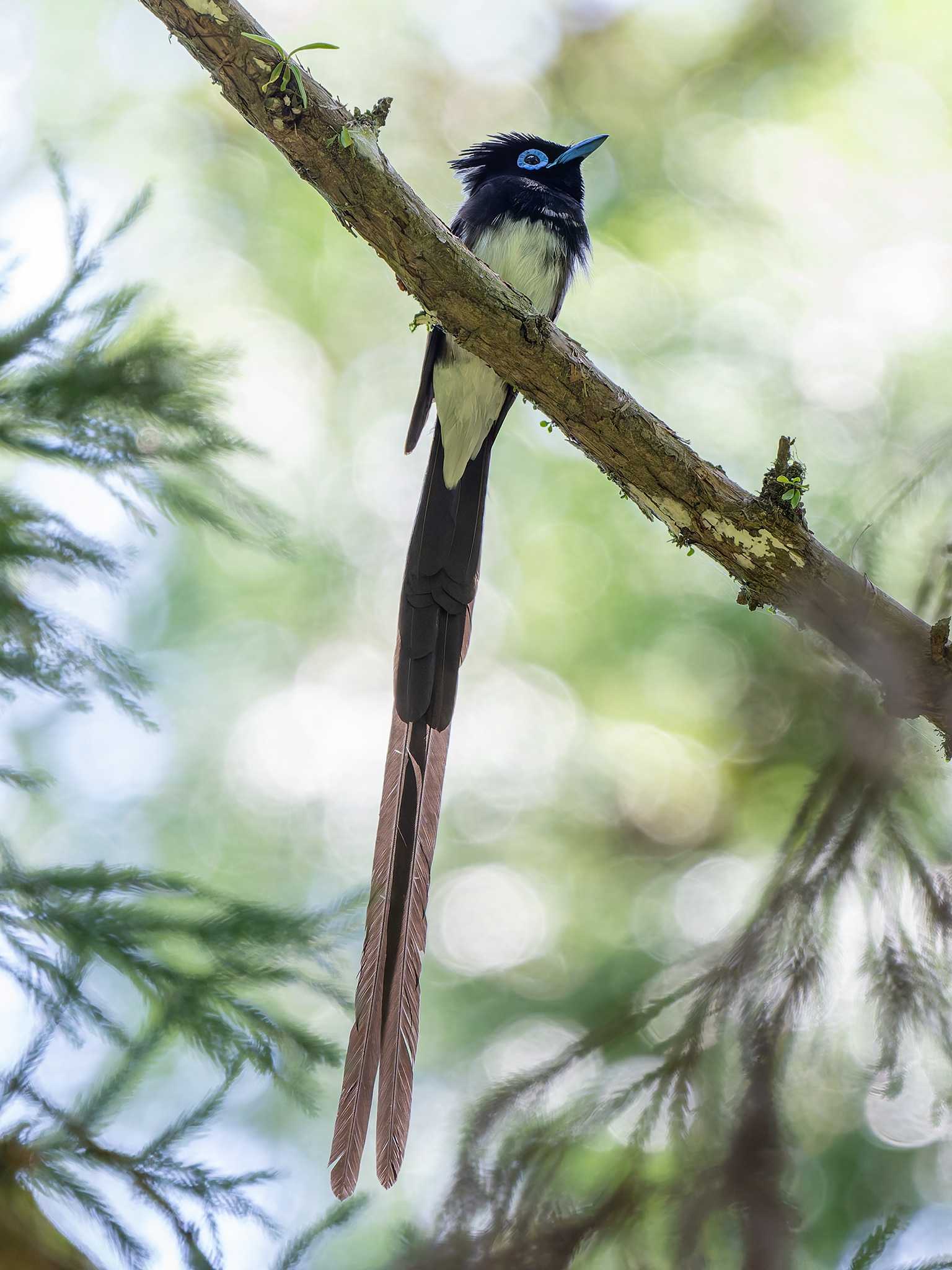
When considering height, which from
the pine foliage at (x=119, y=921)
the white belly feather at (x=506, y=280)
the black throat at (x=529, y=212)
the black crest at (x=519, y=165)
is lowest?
the pine foliage at (x=119, y=921)

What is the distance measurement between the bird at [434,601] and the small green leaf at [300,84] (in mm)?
691

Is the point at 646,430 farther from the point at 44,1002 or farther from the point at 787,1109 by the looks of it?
the point at 44,1002

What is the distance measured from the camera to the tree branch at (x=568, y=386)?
159cm

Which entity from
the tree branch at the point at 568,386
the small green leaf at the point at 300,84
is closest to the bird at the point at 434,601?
the tree branch at the point at 568,386

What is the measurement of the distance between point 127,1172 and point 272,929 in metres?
0.47

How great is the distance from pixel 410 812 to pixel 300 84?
1.27 m

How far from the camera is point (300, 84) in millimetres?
1570

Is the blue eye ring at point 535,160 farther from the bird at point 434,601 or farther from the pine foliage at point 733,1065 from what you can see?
the pine foliage at point 733,1065

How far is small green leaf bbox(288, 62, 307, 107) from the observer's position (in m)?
1.56

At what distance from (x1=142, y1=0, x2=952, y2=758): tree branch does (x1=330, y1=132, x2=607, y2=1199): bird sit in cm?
55

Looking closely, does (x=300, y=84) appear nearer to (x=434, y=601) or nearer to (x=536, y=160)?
(x=434, y=601)

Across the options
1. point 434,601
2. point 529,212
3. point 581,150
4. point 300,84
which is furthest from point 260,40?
point 581,150

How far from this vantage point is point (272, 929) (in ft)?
6.11

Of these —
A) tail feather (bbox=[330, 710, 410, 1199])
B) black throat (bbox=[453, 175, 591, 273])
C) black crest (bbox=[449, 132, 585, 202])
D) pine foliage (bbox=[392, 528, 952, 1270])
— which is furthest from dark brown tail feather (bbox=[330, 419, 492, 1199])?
black crest (bbox=[449, 132, 585, 202])
